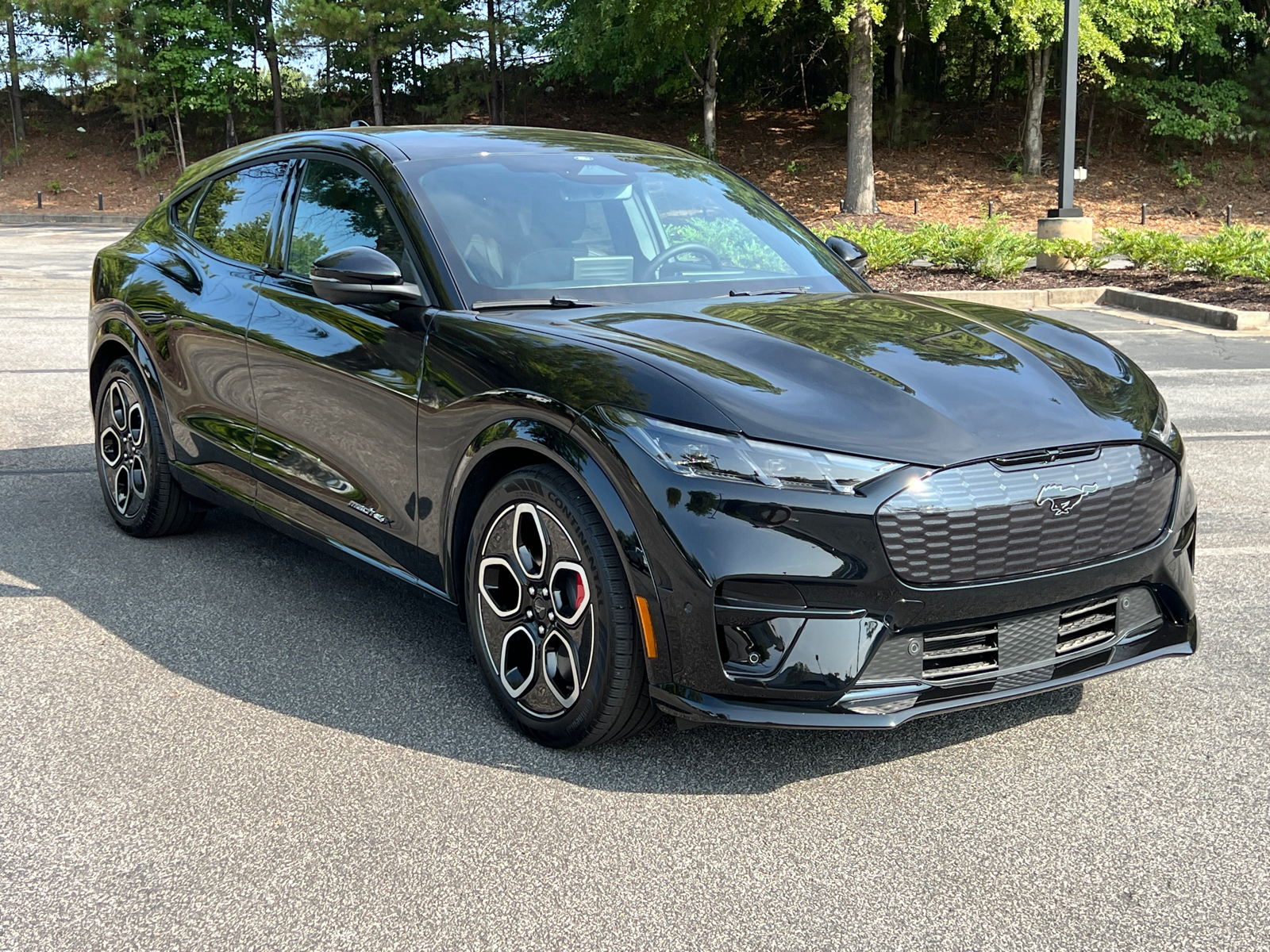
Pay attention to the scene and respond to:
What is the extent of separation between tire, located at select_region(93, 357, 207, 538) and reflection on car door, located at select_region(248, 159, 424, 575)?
998 mm

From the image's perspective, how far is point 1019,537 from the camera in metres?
3.18

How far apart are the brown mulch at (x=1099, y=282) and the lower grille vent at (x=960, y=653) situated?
469 inches

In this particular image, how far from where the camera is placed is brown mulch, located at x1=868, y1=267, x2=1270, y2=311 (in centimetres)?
1510

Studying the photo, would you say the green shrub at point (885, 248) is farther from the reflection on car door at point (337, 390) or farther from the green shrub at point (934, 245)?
Result: the reflection on car door at point (337, 390)

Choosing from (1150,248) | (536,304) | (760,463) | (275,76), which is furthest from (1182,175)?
(760,463)

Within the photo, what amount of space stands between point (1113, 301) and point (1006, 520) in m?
13.4

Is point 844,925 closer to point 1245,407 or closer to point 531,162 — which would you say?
point 531,162

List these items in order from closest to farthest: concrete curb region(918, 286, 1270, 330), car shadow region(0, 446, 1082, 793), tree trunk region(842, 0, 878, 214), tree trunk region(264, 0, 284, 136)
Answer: car shadow region(0, 446, 1082, 793), concrete curb region(918, 286, 1270, 330), tree trunk region(842, 0, 878, 214), tree trunk region(264, 0, 284, 136)

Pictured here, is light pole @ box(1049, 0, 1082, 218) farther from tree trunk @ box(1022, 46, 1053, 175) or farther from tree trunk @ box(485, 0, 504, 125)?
tree trunk @ box(485, 0, 504, 125)

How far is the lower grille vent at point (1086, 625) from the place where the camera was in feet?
11.0

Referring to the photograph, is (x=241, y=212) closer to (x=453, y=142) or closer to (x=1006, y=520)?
(x=453, y=142)

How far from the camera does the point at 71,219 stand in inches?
1407

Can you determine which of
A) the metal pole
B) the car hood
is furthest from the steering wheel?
the metal pole

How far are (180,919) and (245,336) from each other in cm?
251
